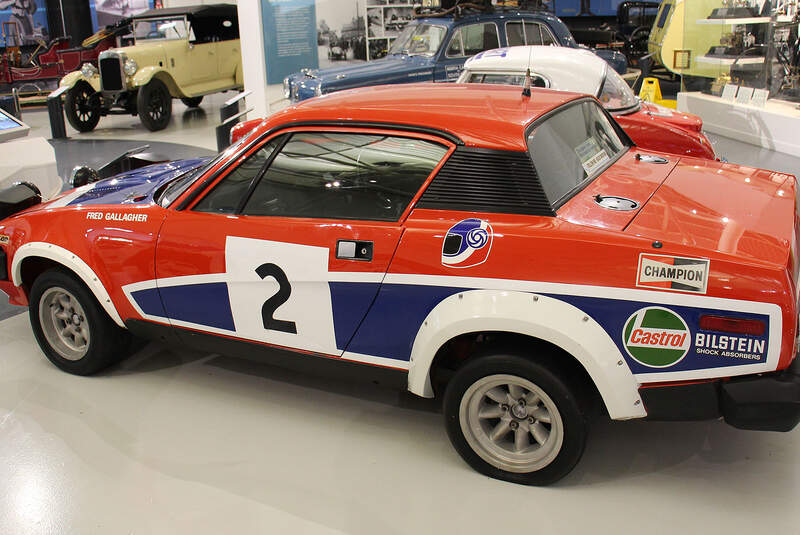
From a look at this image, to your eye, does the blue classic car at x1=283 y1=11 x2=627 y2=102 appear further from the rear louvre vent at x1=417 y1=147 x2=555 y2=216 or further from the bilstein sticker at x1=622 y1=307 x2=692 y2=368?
the bilstein sticker at x1=622 y1=307 x2=692 y2=368

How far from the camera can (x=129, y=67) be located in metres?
11.3

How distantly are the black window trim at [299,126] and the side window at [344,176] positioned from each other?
41mm

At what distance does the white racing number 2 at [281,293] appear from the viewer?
290 centimetres

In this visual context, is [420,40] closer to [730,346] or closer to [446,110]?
[446,110]

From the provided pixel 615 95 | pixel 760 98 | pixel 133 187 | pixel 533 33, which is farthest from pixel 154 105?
pixel 760 98

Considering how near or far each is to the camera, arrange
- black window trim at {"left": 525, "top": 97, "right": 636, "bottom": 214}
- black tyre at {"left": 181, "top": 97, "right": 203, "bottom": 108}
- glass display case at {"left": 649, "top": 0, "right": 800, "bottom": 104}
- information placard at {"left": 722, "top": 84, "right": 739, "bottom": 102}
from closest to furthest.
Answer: black window trim at {"left": 525, "top": 97, "right": 636, "bottom": 214} < glass display case at {"left": 649, "top": 0, "right": 800, "bottom": 104} < information placard at {"left": 722, "top": 84, "right": 739, "bottom": 102} < black tyre at {"left": 181, "top": 97, "right": 203, "bottom": 108}

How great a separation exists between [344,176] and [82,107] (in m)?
10.1

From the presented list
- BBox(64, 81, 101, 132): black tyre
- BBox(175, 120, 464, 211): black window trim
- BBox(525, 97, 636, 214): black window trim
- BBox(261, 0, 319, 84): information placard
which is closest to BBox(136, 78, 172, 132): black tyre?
BBox(64, 81, 101, 132): black tyre

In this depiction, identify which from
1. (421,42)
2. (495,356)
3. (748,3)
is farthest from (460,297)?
(748,3)

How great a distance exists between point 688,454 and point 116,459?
246cm

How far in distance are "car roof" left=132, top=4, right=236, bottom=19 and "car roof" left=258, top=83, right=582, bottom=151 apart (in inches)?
409

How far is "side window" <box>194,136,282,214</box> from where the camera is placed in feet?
10.3

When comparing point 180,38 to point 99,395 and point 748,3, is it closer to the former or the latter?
point 748,3

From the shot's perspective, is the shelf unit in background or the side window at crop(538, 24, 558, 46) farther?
the shelf unit in background
